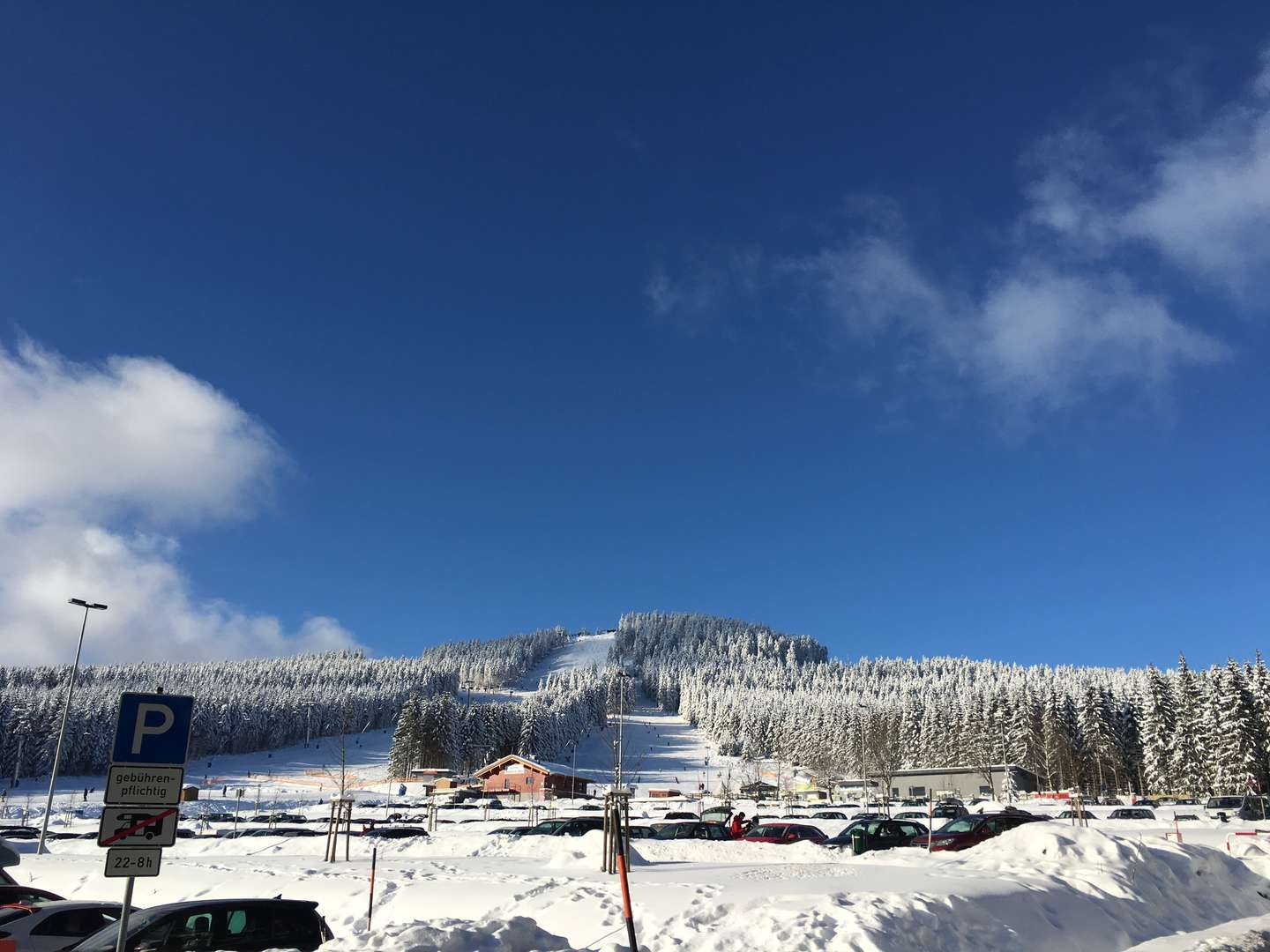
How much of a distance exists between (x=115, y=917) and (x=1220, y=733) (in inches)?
2992

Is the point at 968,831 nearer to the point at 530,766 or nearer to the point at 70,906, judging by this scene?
the point at 70,906

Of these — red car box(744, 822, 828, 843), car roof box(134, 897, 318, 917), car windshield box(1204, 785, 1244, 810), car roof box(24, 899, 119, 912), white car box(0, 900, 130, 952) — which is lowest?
car windshield box(1204, 785, 1244, 810)

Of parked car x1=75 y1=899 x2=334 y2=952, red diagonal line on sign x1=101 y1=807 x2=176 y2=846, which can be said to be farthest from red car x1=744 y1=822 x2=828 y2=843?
red diagonal line on sign x1=101 y1=807 x2=176 y2=846

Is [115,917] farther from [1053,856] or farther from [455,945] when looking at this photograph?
[1053,856]

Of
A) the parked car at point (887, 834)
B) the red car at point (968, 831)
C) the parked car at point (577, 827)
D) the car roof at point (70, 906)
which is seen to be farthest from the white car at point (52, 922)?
the parked car at point (577, 827)

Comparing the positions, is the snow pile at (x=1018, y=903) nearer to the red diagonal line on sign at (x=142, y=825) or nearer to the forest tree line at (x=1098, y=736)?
the red diagonal line on sign at (x=142, y=825)

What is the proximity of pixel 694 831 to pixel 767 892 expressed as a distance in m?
20.2

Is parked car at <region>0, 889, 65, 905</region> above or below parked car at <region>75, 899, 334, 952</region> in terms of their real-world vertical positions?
below

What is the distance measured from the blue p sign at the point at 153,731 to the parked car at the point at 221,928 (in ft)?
11.4

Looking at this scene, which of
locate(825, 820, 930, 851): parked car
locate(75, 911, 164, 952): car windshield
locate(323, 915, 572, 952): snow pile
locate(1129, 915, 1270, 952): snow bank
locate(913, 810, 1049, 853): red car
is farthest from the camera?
locate(825, 820, 930, 851): parked car

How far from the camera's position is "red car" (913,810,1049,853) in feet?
85.6

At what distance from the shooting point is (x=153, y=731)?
9.16m

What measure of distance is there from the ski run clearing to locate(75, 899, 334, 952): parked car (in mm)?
1732

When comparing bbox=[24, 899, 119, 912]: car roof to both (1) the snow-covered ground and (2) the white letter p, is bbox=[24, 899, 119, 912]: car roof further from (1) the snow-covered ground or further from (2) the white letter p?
(2) the white letter p
